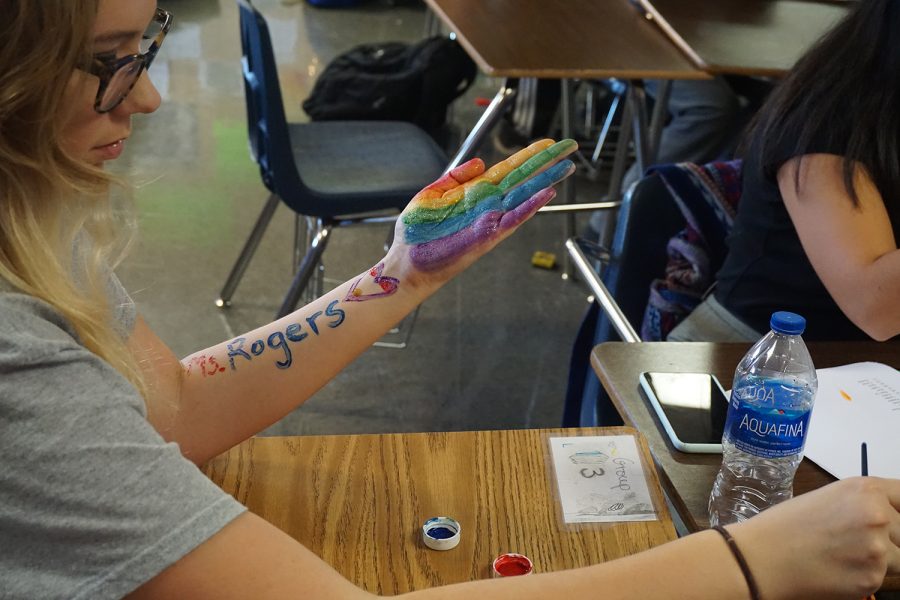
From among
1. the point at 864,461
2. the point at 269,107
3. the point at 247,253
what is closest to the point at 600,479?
the point at 864,461

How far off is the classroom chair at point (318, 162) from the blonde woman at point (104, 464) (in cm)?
120

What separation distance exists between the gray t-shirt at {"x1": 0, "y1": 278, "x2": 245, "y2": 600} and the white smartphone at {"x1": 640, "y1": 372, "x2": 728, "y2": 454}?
594 millimetres

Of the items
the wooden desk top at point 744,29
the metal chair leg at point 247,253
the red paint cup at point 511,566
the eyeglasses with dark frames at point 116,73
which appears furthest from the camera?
the metal chair leg at point 247,253

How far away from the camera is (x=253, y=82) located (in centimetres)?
227

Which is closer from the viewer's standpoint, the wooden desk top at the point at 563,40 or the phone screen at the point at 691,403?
the phone screen at the point at 691,403

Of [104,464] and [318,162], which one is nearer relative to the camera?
[104,464]

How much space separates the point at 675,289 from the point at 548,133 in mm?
2442

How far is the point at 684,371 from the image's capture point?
125cm

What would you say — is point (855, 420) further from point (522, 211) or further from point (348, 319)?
point (348, 319)

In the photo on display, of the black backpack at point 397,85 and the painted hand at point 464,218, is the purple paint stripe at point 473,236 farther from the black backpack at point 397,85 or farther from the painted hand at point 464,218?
the black backpack at point 397,85

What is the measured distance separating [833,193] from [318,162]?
1385 millimetres

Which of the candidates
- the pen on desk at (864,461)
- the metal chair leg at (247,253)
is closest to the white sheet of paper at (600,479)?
the pen on desk at (864,461)

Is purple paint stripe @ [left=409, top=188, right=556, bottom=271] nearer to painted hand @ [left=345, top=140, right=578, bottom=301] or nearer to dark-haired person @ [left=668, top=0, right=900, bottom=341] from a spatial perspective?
painted hand @ [left=345, top=140, right=578, bottom=301]

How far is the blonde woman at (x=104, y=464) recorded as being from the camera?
68 cm
